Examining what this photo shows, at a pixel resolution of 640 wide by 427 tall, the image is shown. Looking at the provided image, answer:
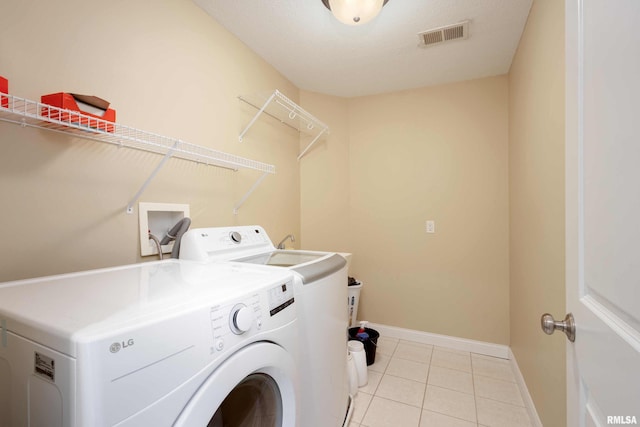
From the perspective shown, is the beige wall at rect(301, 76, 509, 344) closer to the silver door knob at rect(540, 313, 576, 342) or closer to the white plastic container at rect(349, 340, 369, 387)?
the white plastic container at rect(349, 340, 369, 387)

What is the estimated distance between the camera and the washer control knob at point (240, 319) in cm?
73

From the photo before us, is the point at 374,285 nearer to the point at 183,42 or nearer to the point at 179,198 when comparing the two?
the point at 179,198

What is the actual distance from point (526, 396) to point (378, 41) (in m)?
2.49

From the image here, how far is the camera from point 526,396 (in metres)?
1.79

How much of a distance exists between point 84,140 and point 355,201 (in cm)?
226

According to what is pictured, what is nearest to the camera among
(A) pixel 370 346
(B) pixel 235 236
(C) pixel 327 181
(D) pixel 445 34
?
(B) pixel 235 236

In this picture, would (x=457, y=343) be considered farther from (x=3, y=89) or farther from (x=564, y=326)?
(x=3, y=89)

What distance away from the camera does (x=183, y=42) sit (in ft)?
5.00

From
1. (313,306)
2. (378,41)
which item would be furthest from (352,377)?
(378,41)

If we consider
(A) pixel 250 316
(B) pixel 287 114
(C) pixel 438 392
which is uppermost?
(B) pixel 287 114

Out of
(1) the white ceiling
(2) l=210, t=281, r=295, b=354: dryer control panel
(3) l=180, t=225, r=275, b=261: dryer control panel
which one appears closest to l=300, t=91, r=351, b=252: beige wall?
(1) the white ceiling

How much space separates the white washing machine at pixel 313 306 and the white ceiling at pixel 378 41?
1.29 metres

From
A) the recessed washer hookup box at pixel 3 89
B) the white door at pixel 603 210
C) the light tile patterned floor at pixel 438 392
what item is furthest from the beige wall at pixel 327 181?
the white door at pixel 603 210

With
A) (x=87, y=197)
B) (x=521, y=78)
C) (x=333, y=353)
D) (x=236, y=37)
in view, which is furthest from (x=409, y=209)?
(x=87, y=197)
